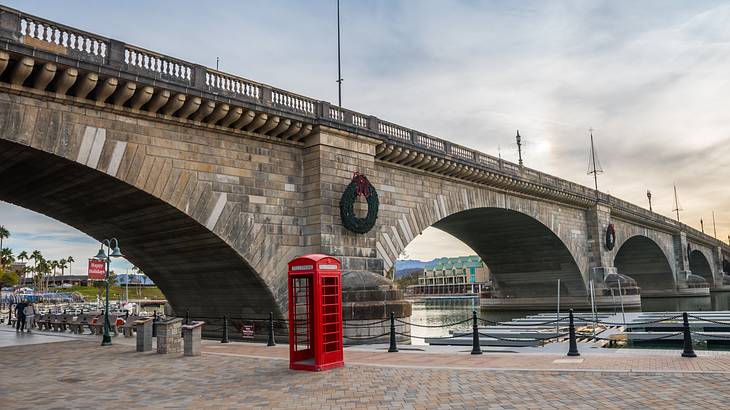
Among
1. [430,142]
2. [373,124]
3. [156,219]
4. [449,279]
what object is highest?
[430,142]

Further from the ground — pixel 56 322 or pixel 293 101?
pixel 293 101

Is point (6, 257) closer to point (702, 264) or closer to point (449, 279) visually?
point (449, 279)

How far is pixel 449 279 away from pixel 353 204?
145486mm

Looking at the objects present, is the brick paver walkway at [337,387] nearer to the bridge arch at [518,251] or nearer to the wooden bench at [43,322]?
the wooden bench at [43,322]

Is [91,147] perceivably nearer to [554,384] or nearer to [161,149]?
[161,149]

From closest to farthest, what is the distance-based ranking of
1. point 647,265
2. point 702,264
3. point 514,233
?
point 514,233
point 647,265
point 702,264

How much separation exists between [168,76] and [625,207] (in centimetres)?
5184

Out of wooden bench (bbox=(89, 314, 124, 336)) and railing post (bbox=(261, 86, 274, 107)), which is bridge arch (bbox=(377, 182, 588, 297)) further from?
Answer: wooden bench (bbox=(89, 314, 124, 336))

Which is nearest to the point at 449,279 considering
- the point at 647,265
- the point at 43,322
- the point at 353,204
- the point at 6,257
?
the point at 647,265

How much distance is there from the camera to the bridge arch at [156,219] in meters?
15.5

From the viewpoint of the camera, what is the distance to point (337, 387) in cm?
1000

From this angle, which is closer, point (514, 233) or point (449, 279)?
point (514, 233)

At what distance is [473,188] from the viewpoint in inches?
1283

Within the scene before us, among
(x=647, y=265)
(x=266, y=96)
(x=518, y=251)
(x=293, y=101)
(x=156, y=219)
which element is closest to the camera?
(x=156, y=219)
